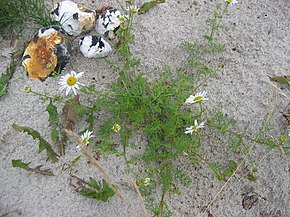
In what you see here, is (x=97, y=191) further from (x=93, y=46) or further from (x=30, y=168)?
(x=93, y=46)

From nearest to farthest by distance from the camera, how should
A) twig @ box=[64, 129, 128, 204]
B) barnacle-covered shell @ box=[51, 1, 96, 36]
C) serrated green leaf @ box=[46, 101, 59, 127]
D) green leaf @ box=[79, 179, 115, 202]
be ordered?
twig @ box=[64, 129, 128, 204] < green leaf @ box=[79, 179, 115, 202] < serrated green leaf @ box=[46, 101, 59, 127] < barnacle-covered shell @ box=[51, 1, 96, 36]

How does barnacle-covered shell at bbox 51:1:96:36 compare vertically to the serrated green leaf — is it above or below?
above

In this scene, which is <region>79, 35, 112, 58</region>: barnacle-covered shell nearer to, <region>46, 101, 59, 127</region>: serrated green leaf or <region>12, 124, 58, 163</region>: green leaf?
<region>46, 101, 59, 127</region>: serrated green leaf

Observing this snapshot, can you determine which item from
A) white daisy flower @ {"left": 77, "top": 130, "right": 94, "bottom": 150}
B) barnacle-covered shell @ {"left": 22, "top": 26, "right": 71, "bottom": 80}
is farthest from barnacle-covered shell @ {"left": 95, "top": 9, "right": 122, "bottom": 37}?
white daisy flower @ {"left": 77, "top": 130, "right": 94, "bottom": 150}

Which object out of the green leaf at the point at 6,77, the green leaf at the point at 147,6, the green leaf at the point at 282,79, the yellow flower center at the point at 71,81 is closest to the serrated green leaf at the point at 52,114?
the yellow flower center at the point at 71,81

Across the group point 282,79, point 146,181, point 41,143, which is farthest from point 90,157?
point 282,79
